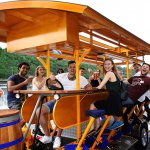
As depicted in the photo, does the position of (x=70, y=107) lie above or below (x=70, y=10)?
below

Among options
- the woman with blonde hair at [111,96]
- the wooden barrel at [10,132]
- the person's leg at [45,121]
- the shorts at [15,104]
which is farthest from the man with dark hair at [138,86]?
the wooden barrel at [10,132]

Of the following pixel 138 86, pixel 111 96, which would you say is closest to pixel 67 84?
pixel 111 96

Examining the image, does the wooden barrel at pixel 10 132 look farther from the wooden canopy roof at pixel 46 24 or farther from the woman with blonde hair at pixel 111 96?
the woman with blonde hair at pixel 111 96

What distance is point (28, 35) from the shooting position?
390 cm

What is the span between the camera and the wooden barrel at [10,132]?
9.23ft

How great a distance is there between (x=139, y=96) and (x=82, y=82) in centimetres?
184

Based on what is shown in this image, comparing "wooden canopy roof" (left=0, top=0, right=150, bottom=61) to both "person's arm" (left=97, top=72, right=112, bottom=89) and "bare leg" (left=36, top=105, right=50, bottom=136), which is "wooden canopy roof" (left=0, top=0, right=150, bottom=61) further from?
"bare leg" (left=36, top=105, right=50, bottom=136)

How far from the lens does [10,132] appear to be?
288cm

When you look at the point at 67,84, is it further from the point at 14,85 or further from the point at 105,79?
the point at 14,85

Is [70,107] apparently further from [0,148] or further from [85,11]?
[85,11]

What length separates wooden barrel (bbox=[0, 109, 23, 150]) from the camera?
2812mm

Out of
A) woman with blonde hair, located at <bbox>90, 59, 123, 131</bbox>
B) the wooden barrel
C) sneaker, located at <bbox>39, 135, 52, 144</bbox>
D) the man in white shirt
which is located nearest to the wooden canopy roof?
woman with blonde hair, located at <bbox>90, 59, 123, 131</bbox>

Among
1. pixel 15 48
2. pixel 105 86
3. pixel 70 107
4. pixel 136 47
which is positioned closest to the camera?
pixel 70 107

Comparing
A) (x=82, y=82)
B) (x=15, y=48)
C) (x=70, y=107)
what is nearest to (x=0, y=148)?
(x=70, y=107)
